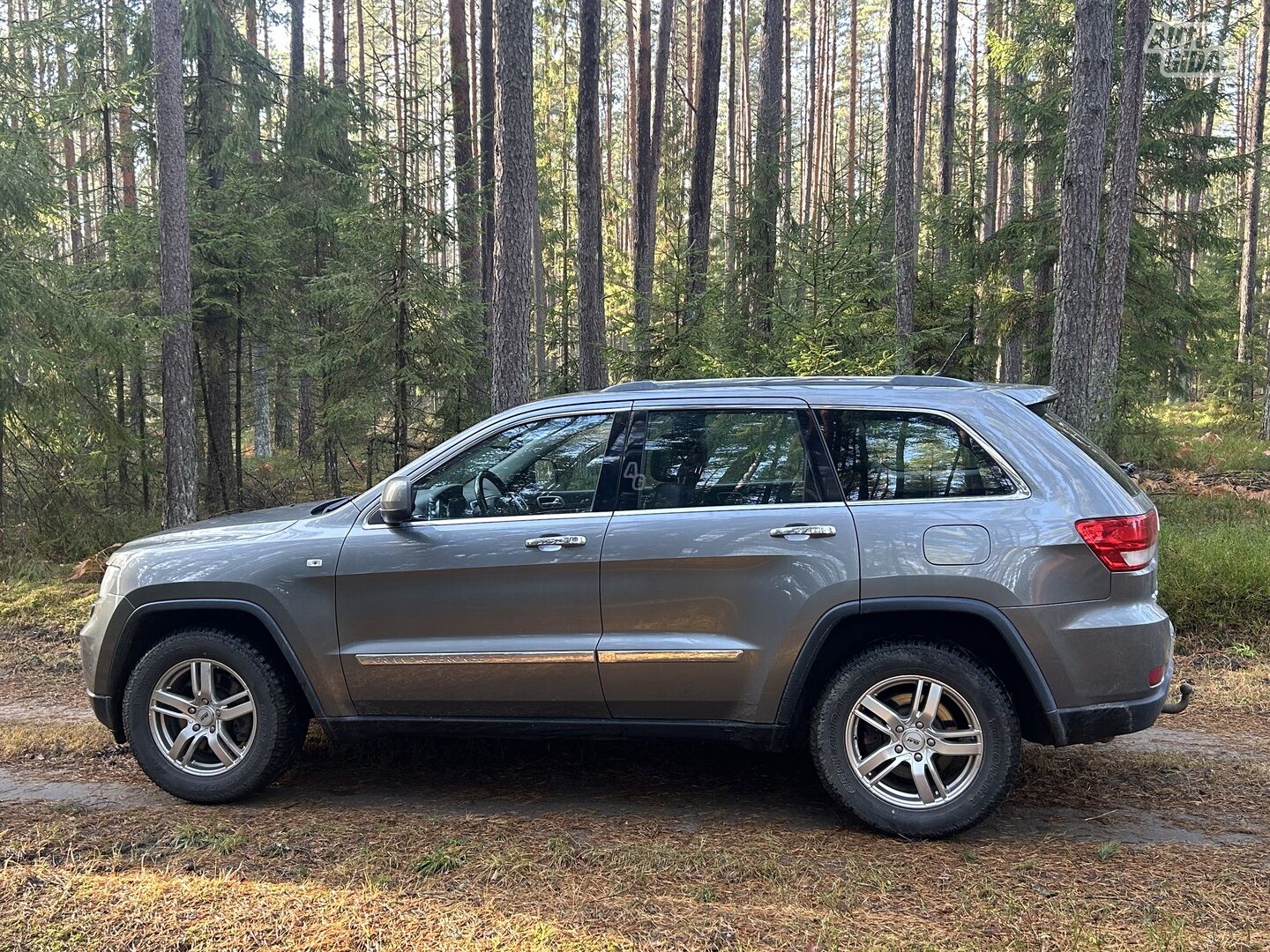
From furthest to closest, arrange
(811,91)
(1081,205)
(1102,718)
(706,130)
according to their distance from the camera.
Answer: (811,91)
(706,130)
(1081,205)
(1102,718)

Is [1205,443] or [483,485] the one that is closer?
[483,485]

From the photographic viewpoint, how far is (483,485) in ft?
14.4

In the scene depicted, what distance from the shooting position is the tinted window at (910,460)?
397cm

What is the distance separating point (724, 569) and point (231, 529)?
248 centimetres

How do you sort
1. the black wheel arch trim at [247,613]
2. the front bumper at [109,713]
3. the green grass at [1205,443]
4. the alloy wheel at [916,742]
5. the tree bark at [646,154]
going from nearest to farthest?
the alloy wheel at [916,742] → the black wheel arch trim at [247,613] → the front bumper at [109,713] → the green grass at [1205,443] → the tree bark at [646,154]

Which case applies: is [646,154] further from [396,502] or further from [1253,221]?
[1253,221]

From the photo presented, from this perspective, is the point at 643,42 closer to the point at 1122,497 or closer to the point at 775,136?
the point at 775,136

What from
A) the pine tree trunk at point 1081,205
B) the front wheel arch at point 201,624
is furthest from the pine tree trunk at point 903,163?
the front wheel arch at point 201,624

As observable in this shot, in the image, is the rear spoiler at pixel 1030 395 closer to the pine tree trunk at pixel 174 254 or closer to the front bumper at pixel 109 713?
the front bumper at pixel 109 713

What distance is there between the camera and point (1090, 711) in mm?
3781

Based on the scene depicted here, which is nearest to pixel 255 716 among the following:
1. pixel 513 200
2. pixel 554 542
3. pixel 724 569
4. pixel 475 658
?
pixel 475 658

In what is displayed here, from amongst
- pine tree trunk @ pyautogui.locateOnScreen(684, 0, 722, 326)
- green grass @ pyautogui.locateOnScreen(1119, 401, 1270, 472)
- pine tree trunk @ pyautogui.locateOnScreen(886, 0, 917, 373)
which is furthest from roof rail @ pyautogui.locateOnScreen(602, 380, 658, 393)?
green grass @ pyautogui.locateOnScreen(1119, 401, 1270, 472)

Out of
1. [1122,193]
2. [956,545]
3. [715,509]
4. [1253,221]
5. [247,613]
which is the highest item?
[1253,221]

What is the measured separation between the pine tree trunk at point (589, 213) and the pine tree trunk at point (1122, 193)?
7128 mm
